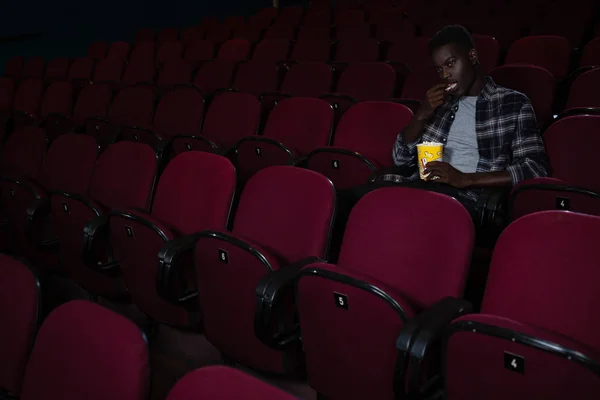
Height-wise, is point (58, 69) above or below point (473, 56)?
below

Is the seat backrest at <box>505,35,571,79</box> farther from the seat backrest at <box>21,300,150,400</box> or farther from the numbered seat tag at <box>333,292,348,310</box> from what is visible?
the seat backrest at <box>21,300,150,400</box>

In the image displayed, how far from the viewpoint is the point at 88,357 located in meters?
0.85

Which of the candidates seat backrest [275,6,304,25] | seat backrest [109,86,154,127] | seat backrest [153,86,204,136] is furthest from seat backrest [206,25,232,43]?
seat backrest [153,86,204,136]

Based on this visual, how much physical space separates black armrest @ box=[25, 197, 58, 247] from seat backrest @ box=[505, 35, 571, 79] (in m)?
1.95

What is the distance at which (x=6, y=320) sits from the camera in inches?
43.5

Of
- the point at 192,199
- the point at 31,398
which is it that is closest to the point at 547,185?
the point at 192,199

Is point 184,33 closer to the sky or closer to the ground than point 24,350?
closer to the sky

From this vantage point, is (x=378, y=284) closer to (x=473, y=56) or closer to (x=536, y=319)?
(x=536, y=319)

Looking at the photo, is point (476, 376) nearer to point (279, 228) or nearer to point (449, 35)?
point (279, 228)

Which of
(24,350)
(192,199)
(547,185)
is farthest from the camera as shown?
(192,199)

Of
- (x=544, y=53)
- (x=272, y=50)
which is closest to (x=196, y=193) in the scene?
(x=544, y=53)

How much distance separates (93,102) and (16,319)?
2614 millimetres

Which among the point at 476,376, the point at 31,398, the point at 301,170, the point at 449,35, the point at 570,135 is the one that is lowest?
the point at 31,398

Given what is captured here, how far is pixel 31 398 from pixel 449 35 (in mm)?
1346
